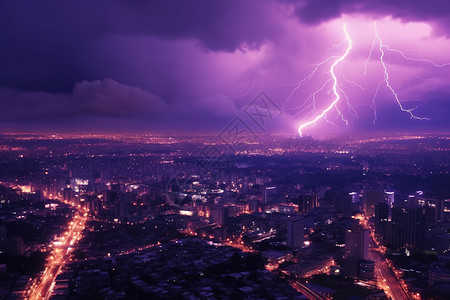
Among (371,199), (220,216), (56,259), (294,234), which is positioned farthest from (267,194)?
(56,259)

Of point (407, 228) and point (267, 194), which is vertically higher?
point (407, 228)

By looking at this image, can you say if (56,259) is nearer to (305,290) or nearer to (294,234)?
(305,290)

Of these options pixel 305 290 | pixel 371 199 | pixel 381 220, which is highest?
pixel 371 199

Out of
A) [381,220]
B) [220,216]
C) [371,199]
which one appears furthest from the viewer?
[371,199]

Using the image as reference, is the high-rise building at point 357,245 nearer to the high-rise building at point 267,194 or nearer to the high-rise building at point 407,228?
the high-rise building at point 407,228

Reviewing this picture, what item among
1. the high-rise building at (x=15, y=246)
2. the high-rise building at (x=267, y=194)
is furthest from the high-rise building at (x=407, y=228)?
the high-rise building at (x=15, y=246)

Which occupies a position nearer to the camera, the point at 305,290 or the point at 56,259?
the point at 305,290

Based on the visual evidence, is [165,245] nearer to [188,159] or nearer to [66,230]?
[66,230]

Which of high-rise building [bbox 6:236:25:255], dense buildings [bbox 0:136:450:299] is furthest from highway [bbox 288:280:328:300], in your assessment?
high-rise building [bbox 6:236:25:255]

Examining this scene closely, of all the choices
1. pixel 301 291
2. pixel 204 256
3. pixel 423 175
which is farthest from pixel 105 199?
pixel 423 175
